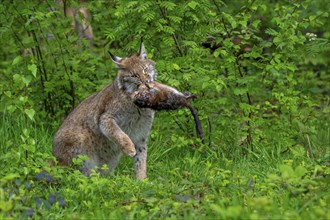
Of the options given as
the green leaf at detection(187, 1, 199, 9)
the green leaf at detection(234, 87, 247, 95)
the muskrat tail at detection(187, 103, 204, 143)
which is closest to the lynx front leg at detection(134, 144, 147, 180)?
the muskrat tail at detection(187, 103, 204, 143)

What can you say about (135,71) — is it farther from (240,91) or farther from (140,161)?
(240,91)

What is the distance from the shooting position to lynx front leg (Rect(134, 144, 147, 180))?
705 cm

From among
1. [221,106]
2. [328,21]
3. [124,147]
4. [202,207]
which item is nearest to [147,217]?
[202,207]

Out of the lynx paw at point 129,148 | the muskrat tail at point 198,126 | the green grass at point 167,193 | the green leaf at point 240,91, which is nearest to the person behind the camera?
the green grass at point 167,193

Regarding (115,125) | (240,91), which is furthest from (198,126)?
(115,125)

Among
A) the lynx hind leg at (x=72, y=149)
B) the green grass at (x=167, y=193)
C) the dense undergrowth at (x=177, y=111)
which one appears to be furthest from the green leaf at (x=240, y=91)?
the lynx hind leg at (x=72, y=149)

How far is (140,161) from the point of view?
709 centimetres

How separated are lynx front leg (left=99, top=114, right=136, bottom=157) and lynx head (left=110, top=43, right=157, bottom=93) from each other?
0.35 meters

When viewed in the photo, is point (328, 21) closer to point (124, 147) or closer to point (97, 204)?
point (124, 147)

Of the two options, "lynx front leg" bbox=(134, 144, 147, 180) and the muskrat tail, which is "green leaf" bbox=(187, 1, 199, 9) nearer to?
the muskrat tail

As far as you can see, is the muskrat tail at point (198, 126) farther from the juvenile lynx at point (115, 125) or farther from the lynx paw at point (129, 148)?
the lynx paw at point (129, 148)

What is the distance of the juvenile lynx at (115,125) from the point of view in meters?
6.74

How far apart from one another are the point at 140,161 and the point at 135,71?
973 mm

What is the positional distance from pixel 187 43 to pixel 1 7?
7.38ft
